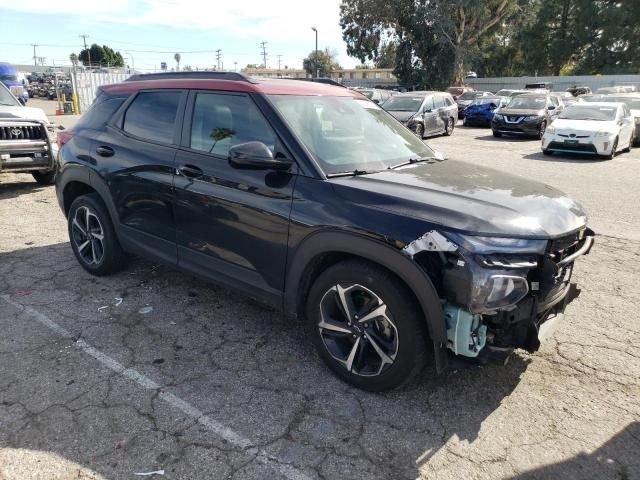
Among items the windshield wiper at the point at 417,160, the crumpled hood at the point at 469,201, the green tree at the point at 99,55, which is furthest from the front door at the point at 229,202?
the green tree at the point at 99,55

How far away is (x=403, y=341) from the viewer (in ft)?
9.13

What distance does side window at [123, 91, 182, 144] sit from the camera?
3.95m

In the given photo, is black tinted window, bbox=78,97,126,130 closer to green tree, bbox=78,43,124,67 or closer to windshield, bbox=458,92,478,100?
windshield, bbox=458,92,478,100

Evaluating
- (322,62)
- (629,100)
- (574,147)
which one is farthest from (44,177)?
(322,62)

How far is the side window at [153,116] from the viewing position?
Answer: 3.95 meters

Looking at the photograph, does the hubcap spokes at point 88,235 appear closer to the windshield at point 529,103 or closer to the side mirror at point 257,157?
the side mirror at point 257,157

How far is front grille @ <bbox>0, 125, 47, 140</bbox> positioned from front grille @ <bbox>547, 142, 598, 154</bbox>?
39.4ft

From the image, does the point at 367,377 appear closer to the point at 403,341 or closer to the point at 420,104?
the point at 403,341

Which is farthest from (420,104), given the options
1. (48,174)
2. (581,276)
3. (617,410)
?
(617,410)

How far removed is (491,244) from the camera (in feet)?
8.38

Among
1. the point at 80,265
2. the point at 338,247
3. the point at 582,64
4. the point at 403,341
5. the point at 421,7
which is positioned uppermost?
the point at 421,7

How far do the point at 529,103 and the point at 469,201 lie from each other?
1745 centimetres

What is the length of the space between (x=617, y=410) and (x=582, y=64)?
180ft

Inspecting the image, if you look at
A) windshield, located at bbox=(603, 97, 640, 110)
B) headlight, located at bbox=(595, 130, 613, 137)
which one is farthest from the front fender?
windshield, located at bbox=(603, 97, 640, 110)
